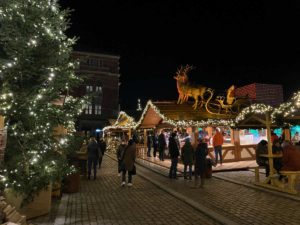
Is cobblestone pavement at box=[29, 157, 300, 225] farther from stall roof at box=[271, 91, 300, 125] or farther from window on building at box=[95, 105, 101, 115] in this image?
window on building at box=[95, 105, 101, 115]

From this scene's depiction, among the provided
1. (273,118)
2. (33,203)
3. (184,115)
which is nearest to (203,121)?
(184,115)

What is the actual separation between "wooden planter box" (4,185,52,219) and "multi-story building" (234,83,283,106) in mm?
16960

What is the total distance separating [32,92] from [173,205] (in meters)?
4.66

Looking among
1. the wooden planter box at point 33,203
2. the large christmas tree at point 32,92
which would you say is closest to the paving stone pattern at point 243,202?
the wooden planter box at point 33,203

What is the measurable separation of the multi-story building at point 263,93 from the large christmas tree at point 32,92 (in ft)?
52.2

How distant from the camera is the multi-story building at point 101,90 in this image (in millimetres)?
60150

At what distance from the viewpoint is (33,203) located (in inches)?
295

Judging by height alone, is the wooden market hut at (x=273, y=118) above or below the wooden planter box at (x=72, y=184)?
above

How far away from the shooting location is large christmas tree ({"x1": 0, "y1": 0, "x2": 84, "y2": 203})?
7.38m

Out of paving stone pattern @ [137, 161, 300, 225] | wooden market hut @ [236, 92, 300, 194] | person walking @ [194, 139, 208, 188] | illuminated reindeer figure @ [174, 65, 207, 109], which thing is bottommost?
paving stone pattern @ [137, 161, 300, 225]

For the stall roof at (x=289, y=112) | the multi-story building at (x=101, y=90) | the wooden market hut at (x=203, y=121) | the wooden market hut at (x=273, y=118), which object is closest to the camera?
the wooden market hut at (x=273, y=118)

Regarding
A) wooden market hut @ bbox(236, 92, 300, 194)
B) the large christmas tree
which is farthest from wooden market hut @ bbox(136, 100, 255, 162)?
the large christmas tree

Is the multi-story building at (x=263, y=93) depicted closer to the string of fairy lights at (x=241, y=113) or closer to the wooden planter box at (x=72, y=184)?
the string of fairy lights at (x=241, y=113)

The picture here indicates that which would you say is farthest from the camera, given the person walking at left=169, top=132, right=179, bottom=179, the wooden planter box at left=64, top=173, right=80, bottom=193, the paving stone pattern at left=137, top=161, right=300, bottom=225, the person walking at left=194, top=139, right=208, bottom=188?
the person walking at left=169, top=132, right=179, bottom=179
